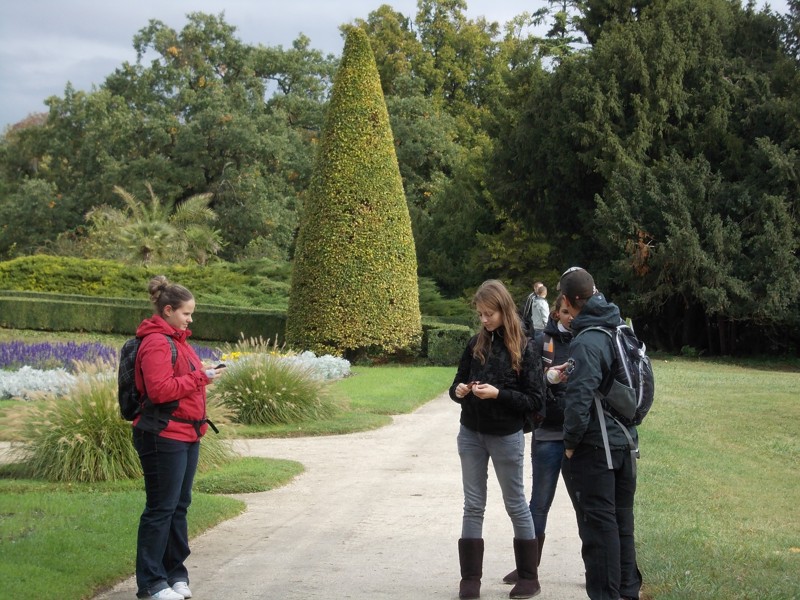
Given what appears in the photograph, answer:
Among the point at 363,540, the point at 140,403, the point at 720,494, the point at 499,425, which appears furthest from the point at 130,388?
the point at 720,494

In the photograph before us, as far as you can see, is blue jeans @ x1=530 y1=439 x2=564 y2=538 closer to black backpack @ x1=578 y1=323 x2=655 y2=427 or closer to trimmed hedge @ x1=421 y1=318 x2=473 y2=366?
black backpack @ x1=578 y1=323 x2=655 y2=427

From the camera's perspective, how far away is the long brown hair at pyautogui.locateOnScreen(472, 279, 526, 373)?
5383 mm

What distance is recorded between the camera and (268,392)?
12.8 metres

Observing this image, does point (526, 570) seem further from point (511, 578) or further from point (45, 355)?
point (45, 355)

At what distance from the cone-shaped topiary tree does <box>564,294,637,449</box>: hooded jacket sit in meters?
15.9

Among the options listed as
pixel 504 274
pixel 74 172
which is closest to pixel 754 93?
pixel 504 274

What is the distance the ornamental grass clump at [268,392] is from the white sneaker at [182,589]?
7.13m

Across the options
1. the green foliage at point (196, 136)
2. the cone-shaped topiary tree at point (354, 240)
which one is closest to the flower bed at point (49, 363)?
the cone-shaped topiary tree at point (354, 240)

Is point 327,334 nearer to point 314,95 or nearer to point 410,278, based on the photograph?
point 410,278

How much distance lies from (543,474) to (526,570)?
65 cm

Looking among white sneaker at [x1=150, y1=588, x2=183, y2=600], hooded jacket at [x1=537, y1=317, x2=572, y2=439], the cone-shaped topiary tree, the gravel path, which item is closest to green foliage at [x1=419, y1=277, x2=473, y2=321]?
the cone-shaped topiary tree

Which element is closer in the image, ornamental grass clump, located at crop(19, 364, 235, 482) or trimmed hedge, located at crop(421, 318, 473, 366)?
ornamental grass clump, located at crop(19, 364, 235, 482)

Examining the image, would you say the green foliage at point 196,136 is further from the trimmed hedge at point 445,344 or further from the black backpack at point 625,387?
the black backpack at point 625,387

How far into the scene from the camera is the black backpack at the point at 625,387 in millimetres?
4949
